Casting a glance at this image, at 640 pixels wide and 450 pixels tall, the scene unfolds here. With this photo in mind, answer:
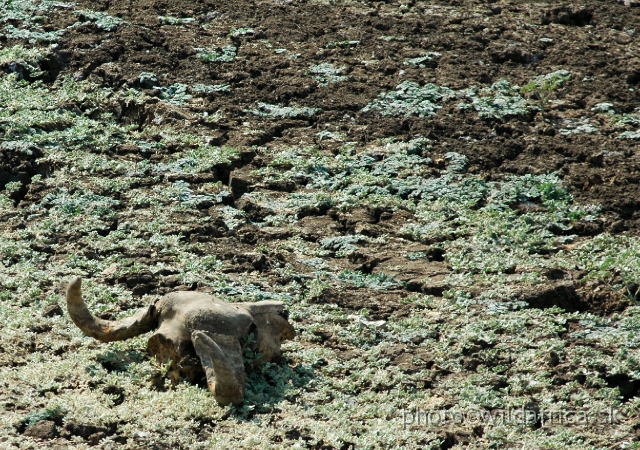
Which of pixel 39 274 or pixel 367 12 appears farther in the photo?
pixel 367 12

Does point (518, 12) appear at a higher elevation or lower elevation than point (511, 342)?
higher

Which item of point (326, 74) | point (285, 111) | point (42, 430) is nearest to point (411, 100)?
point (326, 74)

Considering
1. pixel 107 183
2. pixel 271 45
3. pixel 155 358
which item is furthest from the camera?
pixel 271 45

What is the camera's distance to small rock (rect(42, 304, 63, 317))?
6281mm

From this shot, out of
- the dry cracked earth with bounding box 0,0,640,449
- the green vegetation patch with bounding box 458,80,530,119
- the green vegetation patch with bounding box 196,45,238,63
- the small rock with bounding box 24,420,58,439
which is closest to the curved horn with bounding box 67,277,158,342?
the dry cracked earth with bounding box 0,0,640,449

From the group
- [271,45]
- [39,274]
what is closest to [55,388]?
[39,274]

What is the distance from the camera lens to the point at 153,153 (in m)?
8.59

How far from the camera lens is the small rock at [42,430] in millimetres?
4910

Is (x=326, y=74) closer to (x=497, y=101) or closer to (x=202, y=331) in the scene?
(x=497, y=101)

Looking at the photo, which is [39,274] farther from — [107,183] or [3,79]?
[3,79]

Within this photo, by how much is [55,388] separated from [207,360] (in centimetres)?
87

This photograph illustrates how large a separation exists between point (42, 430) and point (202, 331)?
110cm

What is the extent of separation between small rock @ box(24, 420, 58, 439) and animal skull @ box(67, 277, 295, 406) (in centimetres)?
87

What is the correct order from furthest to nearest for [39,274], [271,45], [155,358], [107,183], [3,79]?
[271,45] < [3,79] < [107,183] < [39,274] < [155,358]
